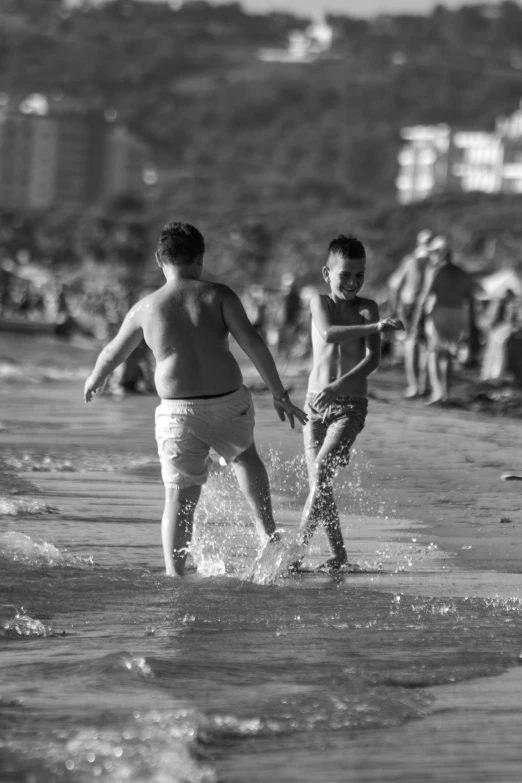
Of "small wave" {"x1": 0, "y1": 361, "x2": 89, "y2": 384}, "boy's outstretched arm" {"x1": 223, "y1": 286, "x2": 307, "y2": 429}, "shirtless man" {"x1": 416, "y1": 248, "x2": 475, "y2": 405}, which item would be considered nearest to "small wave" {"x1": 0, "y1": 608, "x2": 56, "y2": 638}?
"boy's outstretched arm" {"x1": 223, "y1": 286, "x2": 307, "y2": 429}

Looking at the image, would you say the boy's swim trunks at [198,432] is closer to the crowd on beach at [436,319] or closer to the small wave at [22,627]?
the small wave at [22,627]

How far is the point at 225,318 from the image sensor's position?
5.57 meters

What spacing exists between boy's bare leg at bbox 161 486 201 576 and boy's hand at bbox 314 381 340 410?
632 mm

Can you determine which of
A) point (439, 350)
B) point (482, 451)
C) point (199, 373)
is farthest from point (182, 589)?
point (439, 350)

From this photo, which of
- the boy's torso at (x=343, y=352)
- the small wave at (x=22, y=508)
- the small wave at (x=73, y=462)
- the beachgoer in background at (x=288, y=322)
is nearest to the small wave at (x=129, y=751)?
the boy's torso at (x=343, y=352)

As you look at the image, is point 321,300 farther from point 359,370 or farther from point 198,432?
point 198,432

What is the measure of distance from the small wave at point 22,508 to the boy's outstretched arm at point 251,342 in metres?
2.06

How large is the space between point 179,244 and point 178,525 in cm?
108

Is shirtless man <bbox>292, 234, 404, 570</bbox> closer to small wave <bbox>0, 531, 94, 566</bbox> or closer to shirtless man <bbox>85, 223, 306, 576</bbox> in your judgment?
shirtless man <bbox>85, 223, 306, 576</bbox>

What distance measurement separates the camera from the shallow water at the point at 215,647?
3557 millimetres

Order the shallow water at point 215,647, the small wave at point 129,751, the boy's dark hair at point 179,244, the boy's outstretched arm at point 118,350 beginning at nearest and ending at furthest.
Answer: the small wave at point 129,751 → the shallow water at point 215,647 → the boy's dark hair at point 179,244 → the boy's outstretched arm at point 118,350

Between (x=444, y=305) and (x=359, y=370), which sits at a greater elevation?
(x=444, y=305)

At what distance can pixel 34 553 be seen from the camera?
20.0 feet

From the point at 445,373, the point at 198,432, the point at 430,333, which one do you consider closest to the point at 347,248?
the point at 198,432
